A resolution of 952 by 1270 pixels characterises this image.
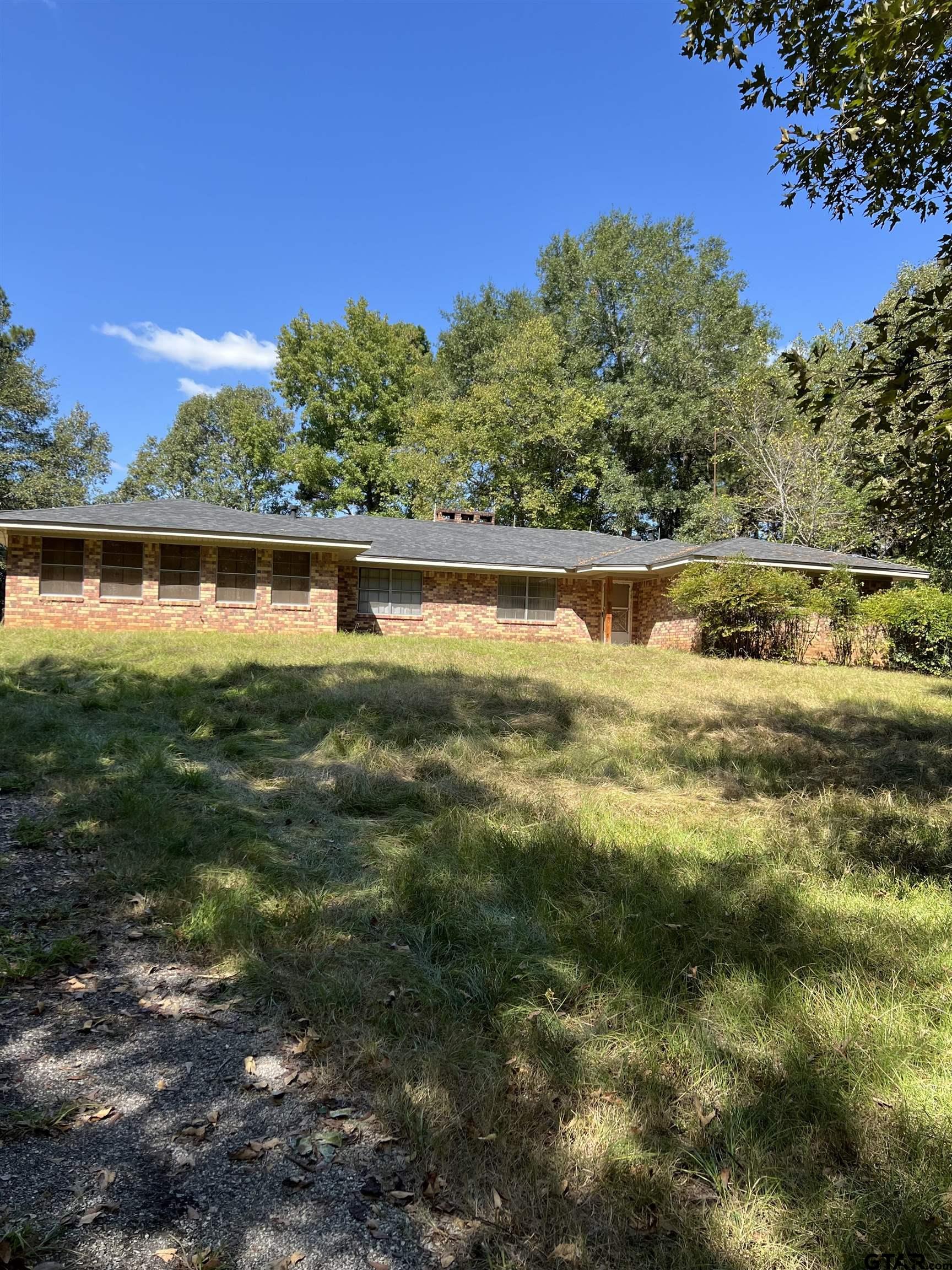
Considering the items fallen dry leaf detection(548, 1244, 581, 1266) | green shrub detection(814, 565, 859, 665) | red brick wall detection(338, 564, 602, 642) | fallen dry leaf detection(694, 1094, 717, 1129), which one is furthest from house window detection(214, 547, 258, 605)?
fallen dry leaf detection(548, 1244, 581, 1266)

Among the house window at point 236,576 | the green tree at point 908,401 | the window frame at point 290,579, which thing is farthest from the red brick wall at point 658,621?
the green tree at point 908,401

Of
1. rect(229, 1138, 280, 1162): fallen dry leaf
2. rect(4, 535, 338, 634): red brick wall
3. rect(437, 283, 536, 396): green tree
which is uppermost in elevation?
rect(437, 283, 536, 396): green tree

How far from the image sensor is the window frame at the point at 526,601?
20656mm

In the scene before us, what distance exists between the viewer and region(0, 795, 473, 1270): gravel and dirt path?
6.18 ft

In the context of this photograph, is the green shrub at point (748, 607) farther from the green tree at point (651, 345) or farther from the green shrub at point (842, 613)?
the green tree at point (651, 345)

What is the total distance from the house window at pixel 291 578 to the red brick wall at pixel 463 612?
1303 mm

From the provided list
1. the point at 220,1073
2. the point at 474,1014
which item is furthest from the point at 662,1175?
the point at 220,1073

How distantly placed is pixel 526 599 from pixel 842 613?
836 cm

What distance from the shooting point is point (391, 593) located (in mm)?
19875

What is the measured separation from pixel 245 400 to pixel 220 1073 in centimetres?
4142

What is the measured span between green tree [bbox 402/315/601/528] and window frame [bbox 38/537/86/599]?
1545 cm

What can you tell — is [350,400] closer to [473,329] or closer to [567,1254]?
[473,329]

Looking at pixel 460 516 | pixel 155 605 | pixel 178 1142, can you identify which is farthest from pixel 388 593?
pixel 178 1142

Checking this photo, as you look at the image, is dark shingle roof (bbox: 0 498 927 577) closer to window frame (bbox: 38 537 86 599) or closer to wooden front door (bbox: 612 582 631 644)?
window frame (bbox: 38 537 86 599)
